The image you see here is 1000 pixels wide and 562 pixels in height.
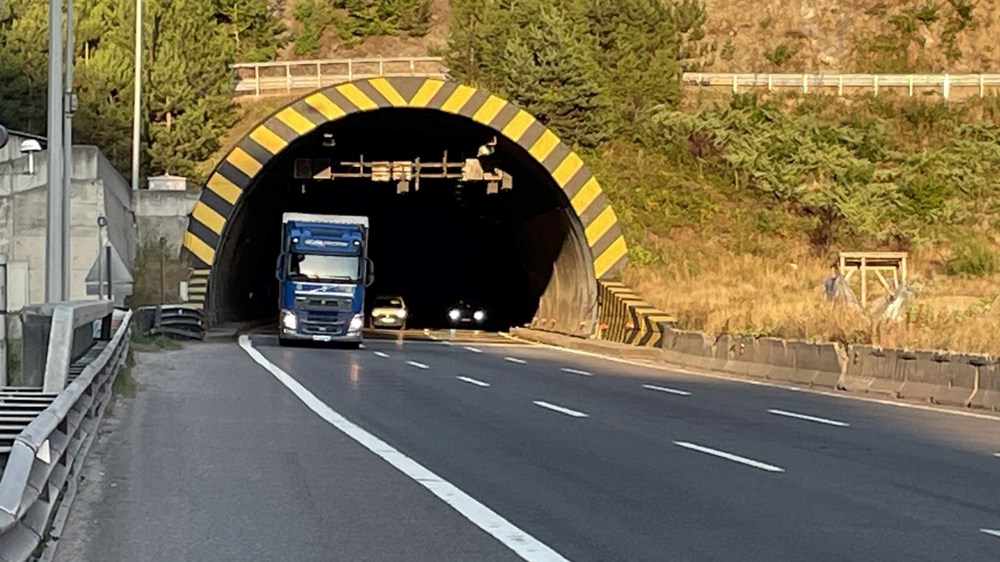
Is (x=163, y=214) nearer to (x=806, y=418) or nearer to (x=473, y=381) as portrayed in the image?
(x=473, y=381)

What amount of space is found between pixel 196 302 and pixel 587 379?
2050 centimetres

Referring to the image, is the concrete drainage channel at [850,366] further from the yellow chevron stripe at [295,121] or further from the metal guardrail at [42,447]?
the yellow chevron stripe at [295,121]

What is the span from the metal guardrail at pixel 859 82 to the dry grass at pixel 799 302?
70.2ft

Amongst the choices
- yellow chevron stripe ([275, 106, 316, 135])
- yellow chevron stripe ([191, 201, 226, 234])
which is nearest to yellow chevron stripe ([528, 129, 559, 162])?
yellow chevron stripe ([275, 106, 316, 135])

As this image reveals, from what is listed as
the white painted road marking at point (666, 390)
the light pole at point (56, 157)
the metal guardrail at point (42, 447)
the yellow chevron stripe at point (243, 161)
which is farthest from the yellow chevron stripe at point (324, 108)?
the metal guardrail at point (42, 447)

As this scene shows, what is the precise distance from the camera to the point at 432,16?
121938 mm

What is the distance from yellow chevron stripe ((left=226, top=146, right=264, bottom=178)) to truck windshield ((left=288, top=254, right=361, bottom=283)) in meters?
7.47

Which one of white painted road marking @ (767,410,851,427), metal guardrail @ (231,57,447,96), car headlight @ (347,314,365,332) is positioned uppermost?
metal guardrail @ (231,57,447,96)

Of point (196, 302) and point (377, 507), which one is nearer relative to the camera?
point (377, 507)

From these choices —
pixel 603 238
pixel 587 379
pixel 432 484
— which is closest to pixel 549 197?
pixel 603 238

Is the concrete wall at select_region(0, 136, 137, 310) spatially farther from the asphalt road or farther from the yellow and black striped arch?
the asphalt road

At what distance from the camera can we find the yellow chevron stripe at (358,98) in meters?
47.1

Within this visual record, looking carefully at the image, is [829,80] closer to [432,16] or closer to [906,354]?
[432,16]

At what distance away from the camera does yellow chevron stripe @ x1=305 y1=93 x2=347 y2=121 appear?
46.8 metres
